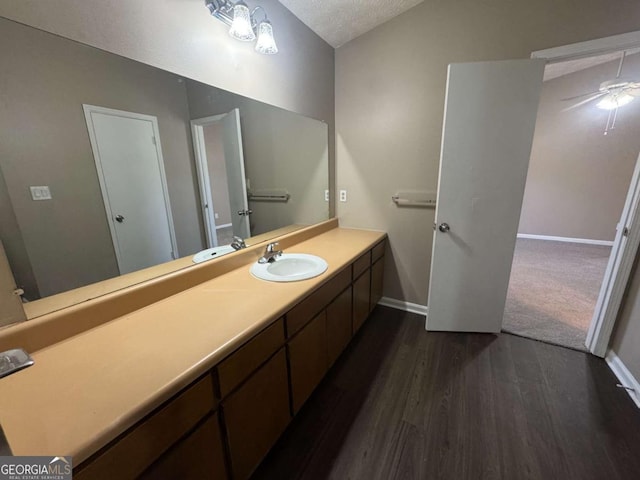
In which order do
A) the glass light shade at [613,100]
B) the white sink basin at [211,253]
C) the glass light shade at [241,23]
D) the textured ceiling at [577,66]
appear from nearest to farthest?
the glass light shade at [241,23], the white sink basin at [211,253], the glass light shade at [613,100], the textured ceiling at [577,66]

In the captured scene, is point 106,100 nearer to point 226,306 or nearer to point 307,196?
point 226,306

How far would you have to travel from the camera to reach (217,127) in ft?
4.96

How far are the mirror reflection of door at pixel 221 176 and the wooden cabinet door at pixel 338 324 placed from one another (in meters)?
0.76

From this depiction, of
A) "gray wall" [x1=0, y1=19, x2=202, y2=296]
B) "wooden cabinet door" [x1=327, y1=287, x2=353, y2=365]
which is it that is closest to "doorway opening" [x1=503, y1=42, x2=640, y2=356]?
"wooden cabinet door" [x1=327, y1=287, x2=353, y2=365]

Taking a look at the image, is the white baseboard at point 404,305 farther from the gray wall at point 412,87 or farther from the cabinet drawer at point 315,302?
the cabinet drawer at point 315,302

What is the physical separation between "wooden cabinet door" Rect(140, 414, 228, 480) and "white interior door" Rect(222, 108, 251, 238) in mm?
1098

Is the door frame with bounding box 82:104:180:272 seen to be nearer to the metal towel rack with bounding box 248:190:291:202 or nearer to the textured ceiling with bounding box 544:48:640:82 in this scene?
the metal towel rack with bounding box 248:190:291:202

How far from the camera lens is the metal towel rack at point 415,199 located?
87.7 inches

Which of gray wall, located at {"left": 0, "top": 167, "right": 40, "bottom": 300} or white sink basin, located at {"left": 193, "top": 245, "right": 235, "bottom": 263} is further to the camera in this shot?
white sink basin, located at {"left": 193, "top": 245, "right": 235, "bottom": 263}

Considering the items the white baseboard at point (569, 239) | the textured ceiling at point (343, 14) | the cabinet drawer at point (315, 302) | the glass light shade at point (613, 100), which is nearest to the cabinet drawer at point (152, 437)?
the cabinet drawer at point (315, 302)

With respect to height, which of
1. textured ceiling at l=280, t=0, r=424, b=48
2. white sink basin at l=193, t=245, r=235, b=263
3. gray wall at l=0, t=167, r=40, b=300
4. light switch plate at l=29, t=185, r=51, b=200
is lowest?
white sink basin at l=193, t=245, r=235, b=263

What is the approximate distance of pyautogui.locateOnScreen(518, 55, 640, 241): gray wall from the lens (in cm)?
409

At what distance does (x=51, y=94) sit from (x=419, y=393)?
7.24ft

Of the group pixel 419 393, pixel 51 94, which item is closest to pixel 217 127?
pixel 51 94
